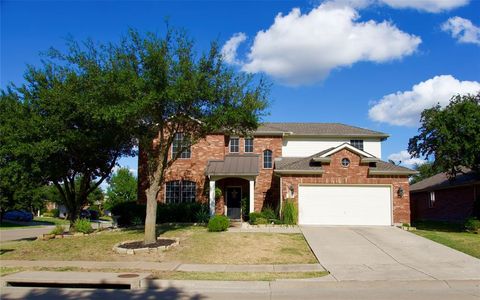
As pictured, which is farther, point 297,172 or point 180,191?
point 180,191

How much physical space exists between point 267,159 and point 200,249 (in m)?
13.5

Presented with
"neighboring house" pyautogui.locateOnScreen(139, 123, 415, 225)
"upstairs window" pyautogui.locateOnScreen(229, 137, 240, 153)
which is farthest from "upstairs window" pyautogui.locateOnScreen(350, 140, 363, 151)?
"upstairs window" pyautogui.locateOnScreen(229, 137, 240, 153)

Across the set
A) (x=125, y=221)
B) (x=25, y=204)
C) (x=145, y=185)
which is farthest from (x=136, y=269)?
(x=25, y=204)

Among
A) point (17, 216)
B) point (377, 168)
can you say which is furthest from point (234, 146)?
point (17, 216)

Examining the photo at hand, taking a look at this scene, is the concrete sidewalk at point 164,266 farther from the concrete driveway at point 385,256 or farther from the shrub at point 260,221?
the shrub at point 260,221

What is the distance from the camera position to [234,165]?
26484 mm

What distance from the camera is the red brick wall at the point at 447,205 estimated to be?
29.5 meters

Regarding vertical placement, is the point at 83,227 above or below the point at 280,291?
above

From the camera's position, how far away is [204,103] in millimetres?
16953

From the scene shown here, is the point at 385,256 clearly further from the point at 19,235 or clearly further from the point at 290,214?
the point at 19,235

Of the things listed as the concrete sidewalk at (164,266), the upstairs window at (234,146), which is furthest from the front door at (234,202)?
the concrete sidewalk at (164,266)

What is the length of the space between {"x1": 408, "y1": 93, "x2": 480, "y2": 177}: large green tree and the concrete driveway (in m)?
5.20

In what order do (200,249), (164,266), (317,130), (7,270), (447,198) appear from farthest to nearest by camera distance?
(447,198) < (317,130) < (200,249) < (164,266) < (7,270)

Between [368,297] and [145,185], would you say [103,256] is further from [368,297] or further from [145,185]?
[145,185]
